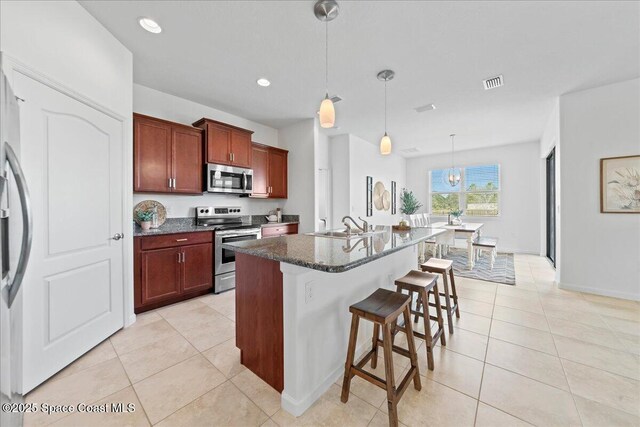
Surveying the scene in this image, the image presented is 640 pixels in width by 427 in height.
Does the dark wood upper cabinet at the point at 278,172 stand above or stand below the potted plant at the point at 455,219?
above

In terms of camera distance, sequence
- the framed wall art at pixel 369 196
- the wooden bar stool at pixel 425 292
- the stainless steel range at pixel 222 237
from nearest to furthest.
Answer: the wooden bar stool at pixel 425 292, the stainless steel range at pixel 222 237, the framed wall art at pixel 369 196

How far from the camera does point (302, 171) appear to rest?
460cm

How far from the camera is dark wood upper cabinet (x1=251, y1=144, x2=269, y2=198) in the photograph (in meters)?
4.26

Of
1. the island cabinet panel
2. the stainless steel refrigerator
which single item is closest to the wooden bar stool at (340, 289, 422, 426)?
the island cabinet panel

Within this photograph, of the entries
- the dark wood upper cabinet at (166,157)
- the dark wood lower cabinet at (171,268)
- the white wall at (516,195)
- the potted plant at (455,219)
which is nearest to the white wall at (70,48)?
the dark wood upper cabinet at (166,157)

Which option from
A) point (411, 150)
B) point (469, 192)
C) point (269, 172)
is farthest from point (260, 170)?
point (469, 192)

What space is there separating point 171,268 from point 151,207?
91 centimetres

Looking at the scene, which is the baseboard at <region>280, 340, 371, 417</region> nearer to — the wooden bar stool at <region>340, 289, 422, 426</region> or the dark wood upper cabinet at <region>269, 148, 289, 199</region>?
the wooden bar stool at <region>340, 289, 422, 426</region>

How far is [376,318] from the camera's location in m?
1.37

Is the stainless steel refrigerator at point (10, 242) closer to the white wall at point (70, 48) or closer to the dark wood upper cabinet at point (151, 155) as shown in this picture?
the white wall at point (70, 48)

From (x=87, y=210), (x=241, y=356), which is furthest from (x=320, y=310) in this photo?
(x=87, y=210)

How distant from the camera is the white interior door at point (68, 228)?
166 centimetres

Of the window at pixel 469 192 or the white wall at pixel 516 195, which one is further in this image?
the window at pixel 469 192

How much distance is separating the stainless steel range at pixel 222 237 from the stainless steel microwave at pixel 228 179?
43 centimetres
